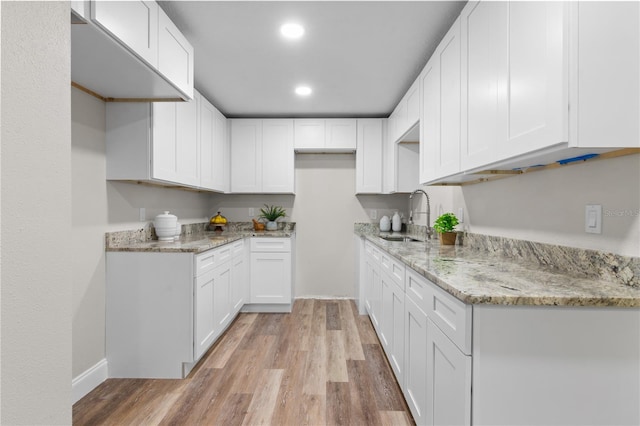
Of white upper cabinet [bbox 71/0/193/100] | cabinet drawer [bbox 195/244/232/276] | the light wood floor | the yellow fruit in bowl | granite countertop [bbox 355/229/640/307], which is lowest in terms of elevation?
the light wood floor

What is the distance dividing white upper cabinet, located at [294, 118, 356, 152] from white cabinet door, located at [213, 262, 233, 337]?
179 centimetres

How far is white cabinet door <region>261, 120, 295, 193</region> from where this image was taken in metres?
4.00

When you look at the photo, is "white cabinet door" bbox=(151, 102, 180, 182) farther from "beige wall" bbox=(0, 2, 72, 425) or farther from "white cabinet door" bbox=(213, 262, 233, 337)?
"beige wall" bbox=(0, 2, 72, 425)

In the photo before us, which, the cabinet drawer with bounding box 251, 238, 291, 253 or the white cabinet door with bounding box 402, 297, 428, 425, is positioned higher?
the cabinet drawer with bounding box 251, 238, 291, 253

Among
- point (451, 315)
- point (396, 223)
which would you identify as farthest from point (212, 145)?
point (451, 315)

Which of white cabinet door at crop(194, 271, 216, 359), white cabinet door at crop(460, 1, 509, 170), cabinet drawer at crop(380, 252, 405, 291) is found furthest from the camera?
white cabinet door at crop(194, 271, 216, 359)

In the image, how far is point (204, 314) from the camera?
2486mm

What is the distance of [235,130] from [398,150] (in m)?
1.99

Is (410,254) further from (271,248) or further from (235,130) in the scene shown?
(235,130)

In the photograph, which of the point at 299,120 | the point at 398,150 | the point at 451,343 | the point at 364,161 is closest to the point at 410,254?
the point at 451,343

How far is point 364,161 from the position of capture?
4016 millimetres

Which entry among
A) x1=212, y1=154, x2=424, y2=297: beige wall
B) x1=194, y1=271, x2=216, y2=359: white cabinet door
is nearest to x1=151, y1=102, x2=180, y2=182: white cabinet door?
x1=194, y1=271, x2=216, y2=359: white cabinet door

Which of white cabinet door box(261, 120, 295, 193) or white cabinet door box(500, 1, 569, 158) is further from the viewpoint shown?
white cabinet door box(261, 120, 295, 193)

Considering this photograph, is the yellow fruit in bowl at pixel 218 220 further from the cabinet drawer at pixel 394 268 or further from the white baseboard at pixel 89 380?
the cabinet drawer at pixel 394 268
